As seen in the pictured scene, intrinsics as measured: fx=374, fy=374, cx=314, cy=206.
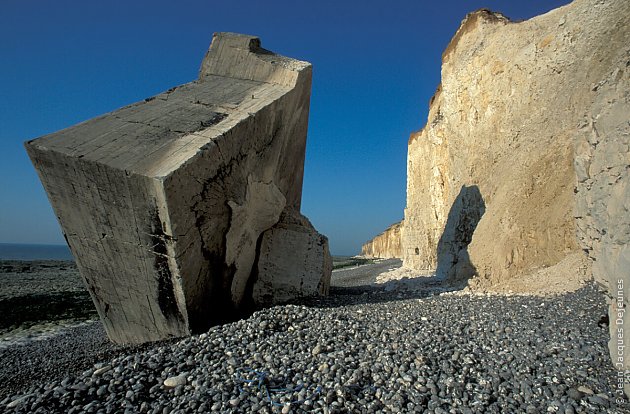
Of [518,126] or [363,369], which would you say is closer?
[363,369]

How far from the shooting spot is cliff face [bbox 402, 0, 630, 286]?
8.56 metres

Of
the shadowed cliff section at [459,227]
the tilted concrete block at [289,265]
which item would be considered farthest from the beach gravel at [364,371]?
the shadowed cliff section at [459,227]

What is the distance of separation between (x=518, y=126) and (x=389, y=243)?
4409 cm

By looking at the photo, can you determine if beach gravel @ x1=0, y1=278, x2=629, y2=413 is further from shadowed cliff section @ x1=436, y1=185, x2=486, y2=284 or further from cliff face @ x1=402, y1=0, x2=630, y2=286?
shadowed cliff section @ x1=436, y1=185, x2=486, y2=284

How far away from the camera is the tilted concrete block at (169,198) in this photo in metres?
5.00

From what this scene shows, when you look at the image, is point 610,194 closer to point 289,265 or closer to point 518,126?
point 289,265

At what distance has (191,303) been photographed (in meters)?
5.69

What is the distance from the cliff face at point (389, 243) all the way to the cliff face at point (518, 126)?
3666cm

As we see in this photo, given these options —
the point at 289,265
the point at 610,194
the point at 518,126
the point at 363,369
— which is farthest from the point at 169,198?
the point at 518,126

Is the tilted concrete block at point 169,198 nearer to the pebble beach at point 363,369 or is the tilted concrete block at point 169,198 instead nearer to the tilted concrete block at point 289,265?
the tilted concrete block at point 289,265

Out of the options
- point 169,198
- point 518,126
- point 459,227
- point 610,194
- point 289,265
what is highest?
point 169,198

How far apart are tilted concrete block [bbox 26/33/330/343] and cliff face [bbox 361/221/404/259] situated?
44.5 metres

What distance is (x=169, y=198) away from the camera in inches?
190

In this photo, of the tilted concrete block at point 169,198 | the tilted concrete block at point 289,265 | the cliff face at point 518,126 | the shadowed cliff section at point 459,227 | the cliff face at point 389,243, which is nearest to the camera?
the tilted concrete block at point 169,198
